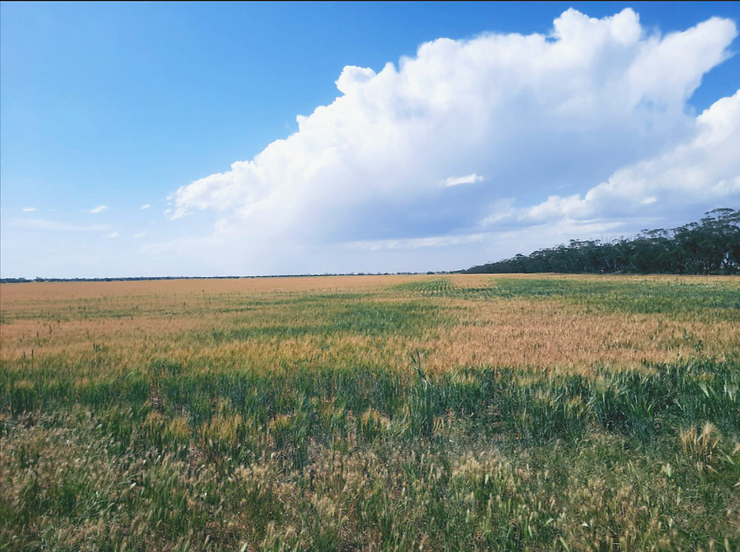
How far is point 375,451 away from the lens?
4.06m

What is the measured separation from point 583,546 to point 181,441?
14.1 feet

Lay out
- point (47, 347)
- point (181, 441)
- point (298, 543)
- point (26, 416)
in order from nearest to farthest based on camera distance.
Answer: point (298, 543)
point (181, 441)
point (26, 416)
point (47, 347)

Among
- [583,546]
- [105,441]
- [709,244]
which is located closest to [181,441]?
[105,441]

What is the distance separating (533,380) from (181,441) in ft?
17.5

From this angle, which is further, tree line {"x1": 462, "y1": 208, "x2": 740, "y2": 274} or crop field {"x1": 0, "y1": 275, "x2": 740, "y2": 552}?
tree line {"x1": 462, "y1": 208, "x2": 740, "y2": 274}

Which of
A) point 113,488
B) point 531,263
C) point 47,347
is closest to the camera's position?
point 113,488

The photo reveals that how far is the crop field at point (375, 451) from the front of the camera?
2805 mm

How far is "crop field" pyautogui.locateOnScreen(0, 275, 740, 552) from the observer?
2805 millimetres

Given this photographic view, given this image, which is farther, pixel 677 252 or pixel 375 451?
pixel 677 252

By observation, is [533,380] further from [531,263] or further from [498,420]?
[531,263]

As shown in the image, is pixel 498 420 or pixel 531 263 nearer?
pixel 498 420

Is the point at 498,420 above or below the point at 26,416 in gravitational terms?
below

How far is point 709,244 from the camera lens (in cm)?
8938

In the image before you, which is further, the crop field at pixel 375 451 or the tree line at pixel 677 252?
the tree line at pixel 677 252
